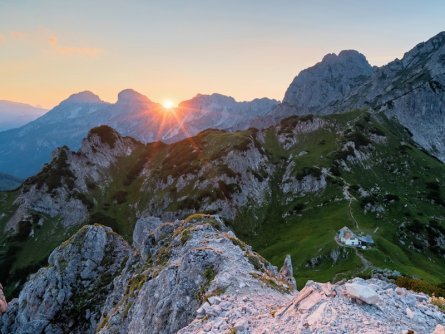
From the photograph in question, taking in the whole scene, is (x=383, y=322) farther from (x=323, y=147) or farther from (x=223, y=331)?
(x=323, y=147)

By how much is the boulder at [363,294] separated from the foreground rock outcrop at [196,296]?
0.05 metres

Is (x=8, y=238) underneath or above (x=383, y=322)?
underneath

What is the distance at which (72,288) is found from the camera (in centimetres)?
5800

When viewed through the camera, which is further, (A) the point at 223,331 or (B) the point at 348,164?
(B) the point at 348,164

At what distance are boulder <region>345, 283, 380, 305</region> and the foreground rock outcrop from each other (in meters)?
0.05

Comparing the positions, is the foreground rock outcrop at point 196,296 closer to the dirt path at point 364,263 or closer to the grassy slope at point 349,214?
the dirt path at point 364,263

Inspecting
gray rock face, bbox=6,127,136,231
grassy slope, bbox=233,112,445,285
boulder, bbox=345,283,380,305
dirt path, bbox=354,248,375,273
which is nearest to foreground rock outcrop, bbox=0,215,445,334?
boulder, bbox=345,283,380,305

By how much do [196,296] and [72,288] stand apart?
3980cm

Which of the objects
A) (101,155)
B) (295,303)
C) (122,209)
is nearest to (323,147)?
(122,209)

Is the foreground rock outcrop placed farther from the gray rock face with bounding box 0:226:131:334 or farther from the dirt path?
the dirt path

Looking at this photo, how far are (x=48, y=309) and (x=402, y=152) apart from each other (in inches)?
6420

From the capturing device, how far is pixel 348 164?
159250 mm

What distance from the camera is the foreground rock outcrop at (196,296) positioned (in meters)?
16.6

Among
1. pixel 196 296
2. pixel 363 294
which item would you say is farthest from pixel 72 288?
pixel 363 294
